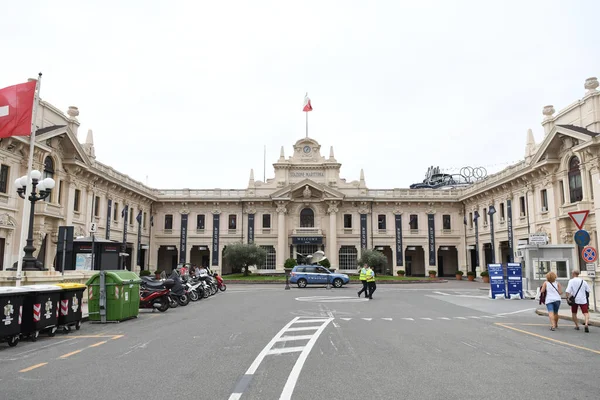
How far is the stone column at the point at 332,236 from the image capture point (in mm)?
49622

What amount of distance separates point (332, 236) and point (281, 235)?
5557 millimetres

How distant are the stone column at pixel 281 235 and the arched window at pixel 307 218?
2.37 meters

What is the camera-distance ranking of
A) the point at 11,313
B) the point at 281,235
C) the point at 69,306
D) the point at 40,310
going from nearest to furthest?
the point at 11,313 < the point at 40,310 < the point at 69,306 < the point at 281,235

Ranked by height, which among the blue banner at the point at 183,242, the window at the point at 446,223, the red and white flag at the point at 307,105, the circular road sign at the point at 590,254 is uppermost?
the red and white flag at the point at 307,105

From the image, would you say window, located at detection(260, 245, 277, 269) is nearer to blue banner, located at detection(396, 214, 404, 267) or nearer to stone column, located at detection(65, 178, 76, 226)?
blue banner, located at detection(396, 214, 404, 267)

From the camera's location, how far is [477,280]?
4462 cm

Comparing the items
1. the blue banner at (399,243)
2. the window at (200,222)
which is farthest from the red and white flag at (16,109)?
the blue banner at (399,243)

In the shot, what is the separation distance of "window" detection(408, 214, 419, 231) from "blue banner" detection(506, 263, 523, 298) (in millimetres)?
28132

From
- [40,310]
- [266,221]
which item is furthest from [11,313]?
[266,221]

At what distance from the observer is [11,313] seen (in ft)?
31.5

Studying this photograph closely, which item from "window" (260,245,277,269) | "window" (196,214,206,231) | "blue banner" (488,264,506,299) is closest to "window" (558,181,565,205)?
"blue banner" (488,264,506,299)

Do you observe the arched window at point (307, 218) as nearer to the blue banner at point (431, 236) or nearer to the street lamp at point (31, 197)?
the blue banner at point (431, 236)

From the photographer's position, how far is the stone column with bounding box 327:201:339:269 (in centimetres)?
4962

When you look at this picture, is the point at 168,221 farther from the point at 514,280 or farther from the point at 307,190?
the point at 514,280
